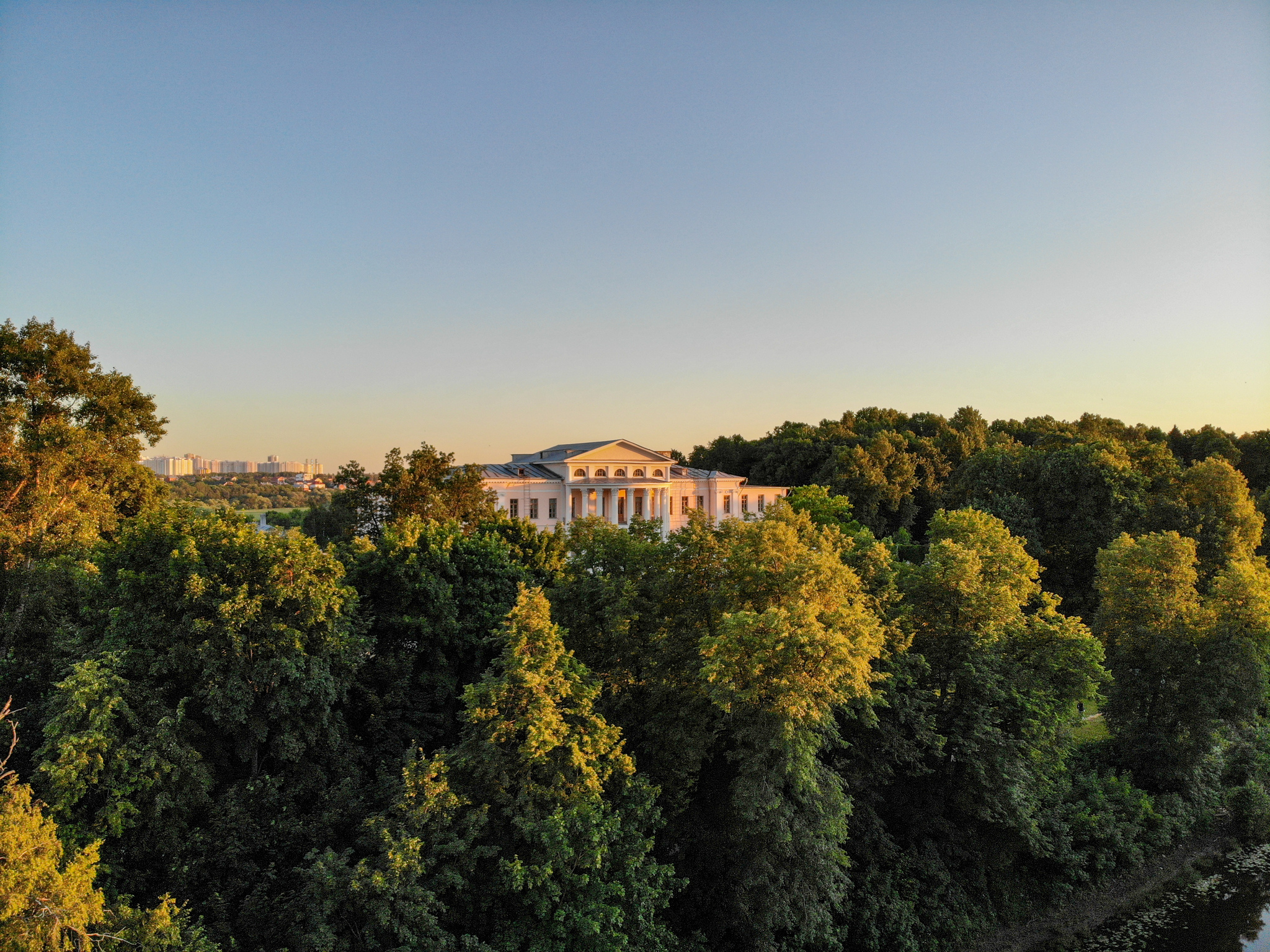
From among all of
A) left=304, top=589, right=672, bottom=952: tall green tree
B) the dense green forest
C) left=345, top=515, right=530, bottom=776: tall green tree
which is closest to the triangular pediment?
the dense green forest

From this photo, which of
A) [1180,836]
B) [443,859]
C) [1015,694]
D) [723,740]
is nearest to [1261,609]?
[1180,836]

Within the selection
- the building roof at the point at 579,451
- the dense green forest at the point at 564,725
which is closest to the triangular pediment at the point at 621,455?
the building roof at the point at 579,451

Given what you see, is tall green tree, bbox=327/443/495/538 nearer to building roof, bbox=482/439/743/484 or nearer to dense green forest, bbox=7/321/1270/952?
dense green forest, bbox=7/321/1270/952

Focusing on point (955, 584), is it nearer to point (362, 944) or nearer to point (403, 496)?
point (362, 944)

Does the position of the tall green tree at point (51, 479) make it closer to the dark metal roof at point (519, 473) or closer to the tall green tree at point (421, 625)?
the tall green tree at point (421, 625)

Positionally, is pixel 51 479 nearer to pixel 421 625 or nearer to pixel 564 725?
pixel 421 625

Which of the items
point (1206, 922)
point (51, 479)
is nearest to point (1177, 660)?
point (1206, 922)
